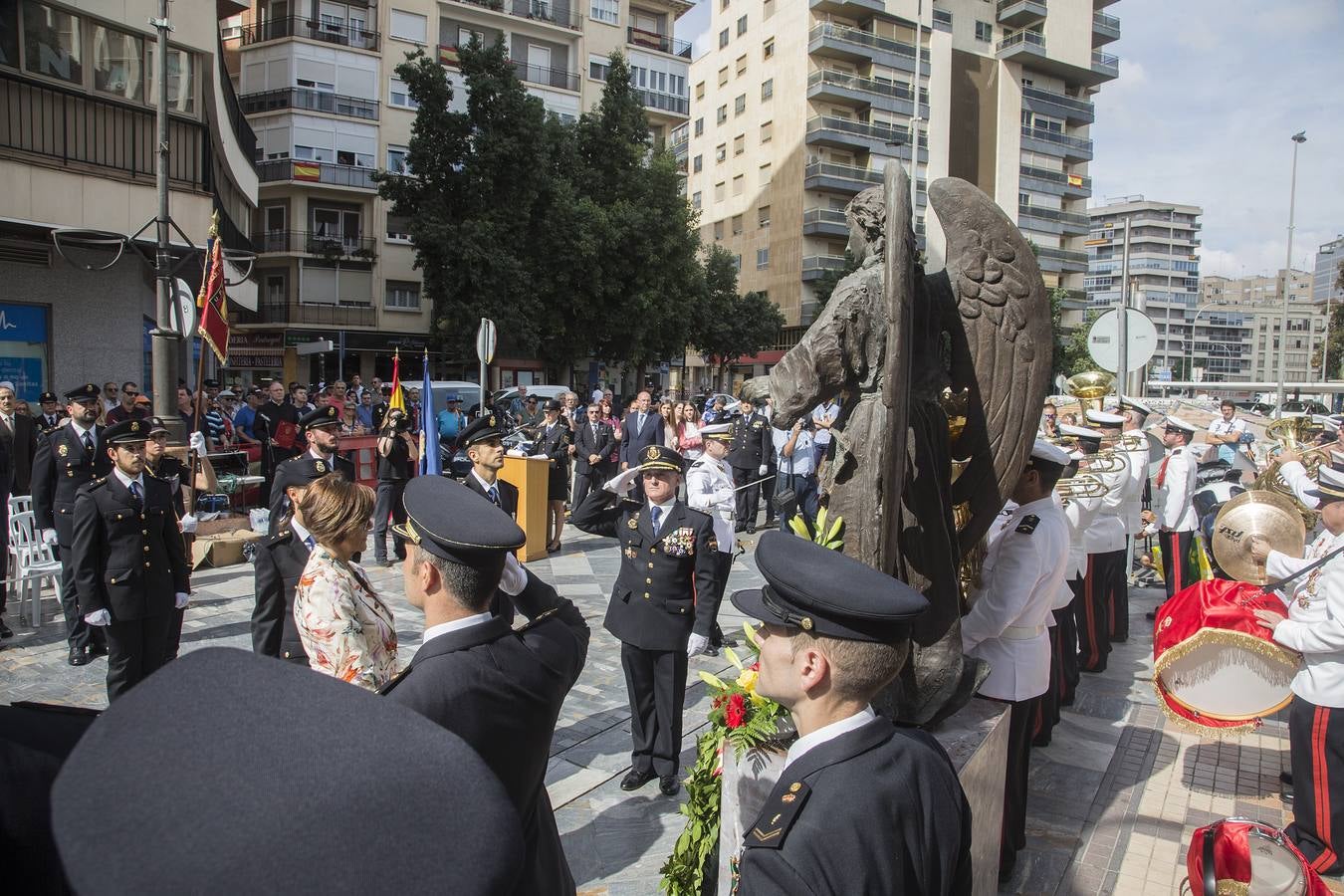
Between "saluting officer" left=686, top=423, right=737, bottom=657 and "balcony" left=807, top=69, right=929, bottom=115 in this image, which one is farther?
"balcony" left=807, top=69, right=929, bottom=115

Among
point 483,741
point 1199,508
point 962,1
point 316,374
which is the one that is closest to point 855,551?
point 483,741

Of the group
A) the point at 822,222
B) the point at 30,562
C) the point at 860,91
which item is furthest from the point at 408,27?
the point at 30,562

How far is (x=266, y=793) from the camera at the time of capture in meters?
0.75

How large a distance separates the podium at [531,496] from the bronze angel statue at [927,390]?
25.4ft

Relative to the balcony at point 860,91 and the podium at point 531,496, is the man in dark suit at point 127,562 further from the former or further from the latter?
the balcony at point 860,91


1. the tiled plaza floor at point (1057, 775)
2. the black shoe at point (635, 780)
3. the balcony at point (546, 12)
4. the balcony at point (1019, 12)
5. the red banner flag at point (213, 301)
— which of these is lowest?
the tiled plaza floor at point (1057, 775)

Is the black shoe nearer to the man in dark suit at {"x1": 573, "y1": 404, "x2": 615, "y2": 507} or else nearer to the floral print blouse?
the floral print blouse

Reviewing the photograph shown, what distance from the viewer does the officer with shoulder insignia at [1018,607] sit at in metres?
3.98

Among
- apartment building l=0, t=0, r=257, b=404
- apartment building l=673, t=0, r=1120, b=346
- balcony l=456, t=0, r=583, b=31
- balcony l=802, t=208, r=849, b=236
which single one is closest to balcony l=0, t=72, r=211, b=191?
apartment building l=0, t=0, r=257, b=404

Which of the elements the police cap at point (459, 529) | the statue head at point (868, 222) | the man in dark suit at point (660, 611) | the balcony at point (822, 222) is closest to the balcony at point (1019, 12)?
the balcony at point (822, 222)

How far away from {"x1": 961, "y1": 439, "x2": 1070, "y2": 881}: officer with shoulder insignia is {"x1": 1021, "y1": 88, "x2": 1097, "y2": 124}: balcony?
54695mm

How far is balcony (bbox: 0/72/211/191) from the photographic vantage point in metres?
12.5

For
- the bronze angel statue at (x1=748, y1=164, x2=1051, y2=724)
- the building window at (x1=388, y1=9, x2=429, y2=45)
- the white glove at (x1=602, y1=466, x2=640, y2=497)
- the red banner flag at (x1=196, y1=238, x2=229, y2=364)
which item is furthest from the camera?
the building window at (x1=388, y1=9, x2=429, y2=45)

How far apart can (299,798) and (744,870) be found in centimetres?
121
